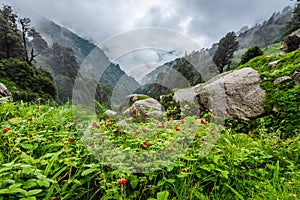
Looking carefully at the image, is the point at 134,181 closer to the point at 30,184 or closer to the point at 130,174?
the point at 130,174

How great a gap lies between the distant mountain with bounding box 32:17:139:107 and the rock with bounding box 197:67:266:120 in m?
2.28

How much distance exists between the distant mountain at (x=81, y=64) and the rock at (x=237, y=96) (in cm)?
228

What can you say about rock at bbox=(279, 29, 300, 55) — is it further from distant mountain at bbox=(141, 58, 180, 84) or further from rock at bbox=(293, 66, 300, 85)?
distant mountain at bbox=(141, 58, 180, 84)

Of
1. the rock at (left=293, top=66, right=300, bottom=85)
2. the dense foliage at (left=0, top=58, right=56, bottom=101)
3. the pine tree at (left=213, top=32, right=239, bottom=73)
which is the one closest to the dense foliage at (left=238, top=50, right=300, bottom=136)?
the rock at (left=293, top=66, right=300, bottom=85)

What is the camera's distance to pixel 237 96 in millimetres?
5496

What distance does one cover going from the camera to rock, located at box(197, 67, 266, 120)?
17.2 feet

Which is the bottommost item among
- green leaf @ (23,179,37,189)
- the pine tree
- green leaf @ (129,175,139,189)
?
green leaf @ (129,175,139,189)

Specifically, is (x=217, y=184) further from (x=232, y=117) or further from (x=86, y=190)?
(x=232, y=117)

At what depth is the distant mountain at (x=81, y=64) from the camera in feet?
12.2

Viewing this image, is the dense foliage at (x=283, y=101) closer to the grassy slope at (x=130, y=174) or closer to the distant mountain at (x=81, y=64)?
A: the grassy slope at (x=130, y=174)

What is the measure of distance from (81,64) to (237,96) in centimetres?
405

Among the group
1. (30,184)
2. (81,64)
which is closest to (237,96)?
(81,64)

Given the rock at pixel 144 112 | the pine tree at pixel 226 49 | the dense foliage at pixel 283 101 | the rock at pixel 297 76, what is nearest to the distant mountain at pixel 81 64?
the rock at pixel 144 112

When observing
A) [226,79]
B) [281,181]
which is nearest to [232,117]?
[226,79]
